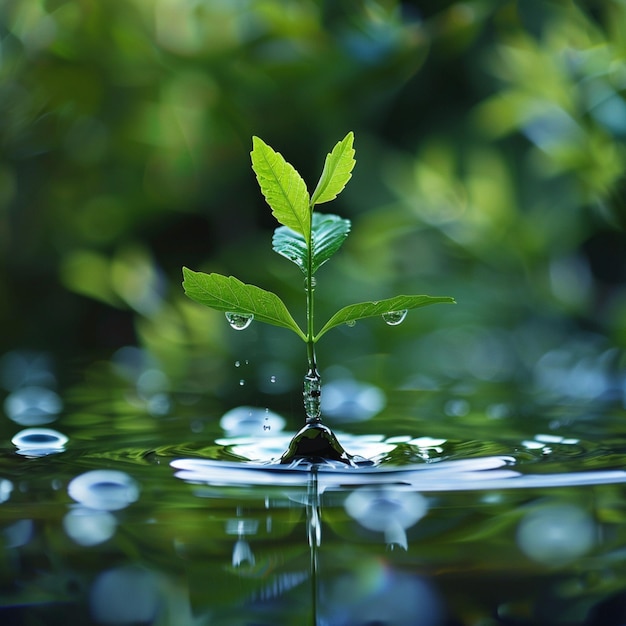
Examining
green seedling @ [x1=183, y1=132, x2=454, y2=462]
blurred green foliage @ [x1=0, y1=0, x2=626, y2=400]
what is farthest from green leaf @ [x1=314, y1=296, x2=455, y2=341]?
blurred green foliage @ [x1=0, y1=0, x2=626, y2=400]

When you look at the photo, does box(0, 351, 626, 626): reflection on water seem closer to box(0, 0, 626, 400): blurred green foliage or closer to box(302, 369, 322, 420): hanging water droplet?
box(302, 369, 322, 420): hanging water droplet

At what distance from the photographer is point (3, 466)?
59cm

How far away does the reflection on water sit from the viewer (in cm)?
33

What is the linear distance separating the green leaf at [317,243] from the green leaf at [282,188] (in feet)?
0.07

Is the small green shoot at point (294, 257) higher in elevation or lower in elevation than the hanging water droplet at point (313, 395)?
higher

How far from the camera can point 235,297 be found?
563 millimetres

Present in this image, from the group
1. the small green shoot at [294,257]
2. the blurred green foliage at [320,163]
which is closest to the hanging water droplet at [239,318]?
the small green shoot at [294,257]

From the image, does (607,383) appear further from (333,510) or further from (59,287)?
(59,287)

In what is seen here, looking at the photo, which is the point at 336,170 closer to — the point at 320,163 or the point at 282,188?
the point at 282,188

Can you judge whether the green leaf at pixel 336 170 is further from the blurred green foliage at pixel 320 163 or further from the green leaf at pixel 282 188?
the blurred green foliage at pixel 320 163

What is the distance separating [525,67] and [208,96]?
640 mm

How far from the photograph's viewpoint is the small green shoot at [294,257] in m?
0.55

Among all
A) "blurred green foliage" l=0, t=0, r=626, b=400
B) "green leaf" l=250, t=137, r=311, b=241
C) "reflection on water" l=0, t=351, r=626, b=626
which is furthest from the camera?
"blurred green foliage" l=0, t=0, r=626, b=400

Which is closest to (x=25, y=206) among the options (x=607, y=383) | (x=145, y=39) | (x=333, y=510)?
(x=145, y=39)
